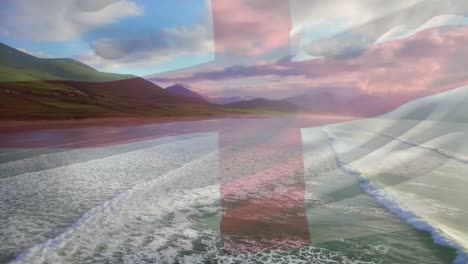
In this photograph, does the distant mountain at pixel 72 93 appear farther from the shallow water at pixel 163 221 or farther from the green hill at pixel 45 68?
the shallow water at pixel 163 221

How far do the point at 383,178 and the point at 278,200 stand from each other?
5621 millimetres

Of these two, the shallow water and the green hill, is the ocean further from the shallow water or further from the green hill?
the green hill

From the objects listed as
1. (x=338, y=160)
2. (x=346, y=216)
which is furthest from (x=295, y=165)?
(x=346, y=216)

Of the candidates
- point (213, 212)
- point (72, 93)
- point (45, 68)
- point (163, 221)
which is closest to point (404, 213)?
point (213, 212)

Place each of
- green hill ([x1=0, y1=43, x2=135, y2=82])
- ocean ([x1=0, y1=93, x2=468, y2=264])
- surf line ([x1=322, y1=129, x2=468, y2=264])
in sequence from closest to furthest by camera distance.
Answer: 1. ocean ([x1=0, y1=93, x2=468, y2=264])
2. surf line ([x1=322, y1=129, x2=468, y2=264])
3. green hill ([x1=0, y1=43, x2=135, y2=82])

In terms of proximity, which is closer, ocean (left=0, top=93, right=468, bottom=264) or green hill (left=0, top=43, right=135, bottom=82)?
ocean (left=0, top=93, right=468, bottom=264)

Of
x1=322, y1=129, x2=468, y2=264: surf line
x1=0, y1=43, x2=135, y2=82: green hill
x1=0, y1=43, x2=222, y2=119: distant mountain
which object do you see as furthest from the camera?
x1=0, y1=43, x2=135, y2=82: green hill

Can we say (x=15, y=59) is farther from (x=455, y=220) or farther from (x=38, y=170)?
(x=455, y=220)

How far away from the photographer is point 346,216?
346 inches

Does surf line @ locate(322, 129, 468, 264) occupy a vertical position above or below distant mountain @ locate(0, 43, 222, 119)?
below

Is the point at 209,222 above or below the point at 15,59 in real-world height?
below

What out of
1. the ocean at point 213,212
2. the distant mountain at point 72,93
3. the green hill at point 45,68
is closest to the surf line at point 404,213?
the ocean at point 213,212

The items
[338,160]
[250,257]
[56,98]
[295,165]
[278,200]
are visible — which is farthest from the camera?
[56,98]

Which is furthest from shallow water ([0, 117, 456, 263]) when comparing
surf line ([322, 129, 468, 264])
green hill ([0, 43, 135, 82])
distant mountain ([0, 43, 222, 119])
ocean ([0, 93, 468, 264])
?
green hill ([0, 43, 135, 82])
